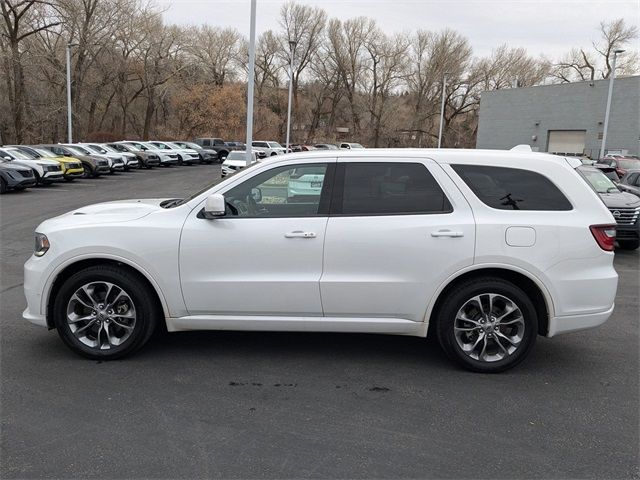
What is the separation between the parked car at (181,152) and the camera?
37.2m

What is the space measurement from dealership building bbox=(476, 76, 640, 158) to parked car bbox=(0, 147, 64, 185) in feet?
101

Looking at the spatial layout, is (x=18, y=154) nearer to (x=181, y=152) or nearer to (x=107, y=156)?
(x=107, y=156)

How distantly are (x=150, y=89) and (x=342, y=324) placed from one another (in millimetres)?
53266

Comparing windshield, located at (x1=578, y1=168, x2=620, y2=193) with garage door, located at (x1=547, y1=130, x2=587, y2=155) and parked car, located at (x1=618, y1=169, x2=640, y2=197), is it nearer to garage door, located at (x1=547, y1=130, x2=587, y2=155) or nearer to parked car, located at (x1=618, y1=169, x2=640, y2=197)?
parked car, located at (x1=618, y1=169, x2=640, y2=197)

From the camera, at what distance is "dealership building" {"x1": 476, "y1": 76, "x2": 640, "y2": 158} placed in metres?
34.4

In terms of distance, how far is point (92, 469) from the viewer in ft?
9.61

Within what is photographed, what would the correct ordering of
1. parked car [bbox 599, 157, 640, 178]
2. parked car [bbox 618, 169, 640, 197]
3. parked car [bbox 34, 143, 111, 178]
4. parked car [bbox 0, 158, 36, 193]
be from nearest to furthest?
parked car [bbox 618, 169, 640, 197] → parked car [bbox 0, 158, 36, 193] → parked car [bbox 599, 157, 640, 178] → parked car [bbox 34, 143, 111, 178]

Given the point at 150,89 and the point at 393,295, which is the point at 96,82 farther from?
the point at 393,295

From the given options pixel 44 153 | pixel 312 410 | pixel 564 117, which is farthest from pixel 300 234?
pixel 564 117

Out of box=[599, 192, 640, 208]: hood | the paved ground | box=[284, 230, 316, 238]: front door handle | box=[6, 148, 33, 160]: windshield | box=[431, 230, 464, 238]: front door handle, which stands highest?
box=[6, 148, 33, 160]: windshield

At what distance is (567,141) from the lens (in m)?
39.8

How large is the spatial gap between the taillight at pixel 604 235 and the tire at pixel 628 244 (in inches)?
281

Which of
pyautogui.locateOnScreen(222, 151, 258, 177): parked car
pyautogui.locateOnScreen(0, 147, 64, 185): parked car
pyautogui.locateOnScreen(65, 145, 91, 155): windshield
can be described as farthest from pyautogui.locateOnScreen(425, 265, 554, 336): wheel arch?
pyautogui.locateOnScreen(65, 145, 91, 155): windshield

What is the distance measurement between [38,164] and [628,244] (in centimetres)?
1907
